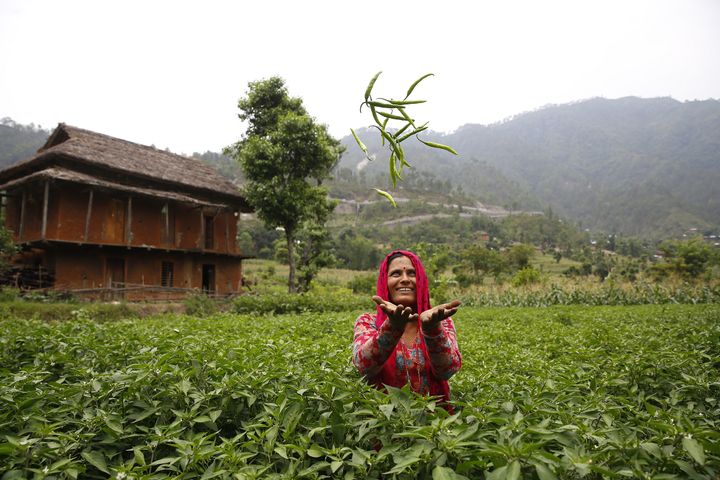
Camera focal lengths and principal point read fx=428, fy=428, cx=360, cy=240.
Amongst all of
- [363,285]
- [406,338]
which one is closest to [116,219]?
[363,285]

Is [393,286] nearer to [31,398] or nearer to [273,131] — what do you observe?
[31,398]

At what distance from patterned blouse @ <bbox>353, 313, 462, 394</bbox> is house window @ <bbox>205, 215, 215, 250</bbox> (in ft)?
72.5

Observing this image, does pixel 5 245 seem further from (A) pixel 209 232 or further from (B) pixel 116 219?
(A) pixel 209 232

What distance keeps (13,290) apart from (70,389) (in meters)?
14.8

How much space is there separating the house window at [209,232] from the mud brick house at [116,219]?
0.05m

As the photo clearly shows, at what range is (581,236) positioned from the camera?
81.0m

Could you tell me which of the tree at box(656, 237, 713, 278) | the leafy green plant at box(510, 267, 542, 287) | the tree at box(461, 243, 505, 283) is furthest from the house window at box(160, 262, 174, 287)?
the tree at box(656, 237, 713, 278)

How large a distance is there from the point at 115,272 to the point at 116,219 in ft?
7.78

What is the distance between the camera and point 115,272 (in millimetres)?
19047

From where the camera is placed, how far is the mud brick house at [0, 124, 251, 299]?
680 inches

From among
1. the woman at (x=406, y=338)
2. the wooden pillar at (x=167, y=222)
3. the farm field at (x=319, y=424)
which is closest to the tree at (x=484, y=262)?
the wooden pillar at (x=167, y=222)

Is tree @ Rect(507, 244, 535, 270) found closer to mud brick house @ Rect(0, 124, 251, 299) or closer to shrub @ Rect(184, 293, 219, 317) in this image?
mud brick house @ Rect(0, 124, 251, 299)

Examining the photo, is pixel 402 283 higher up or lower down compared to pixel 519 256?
lower down

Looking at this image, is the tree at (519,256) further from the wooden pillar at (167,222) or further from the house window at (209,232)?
the wooden pillar at (167,222)
